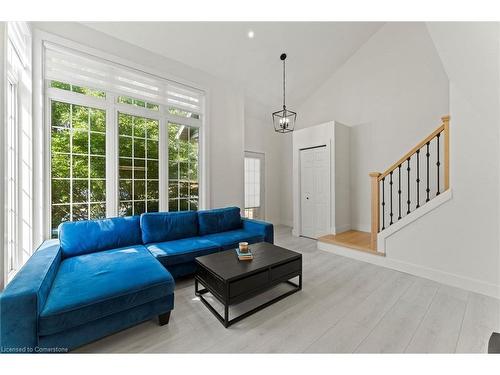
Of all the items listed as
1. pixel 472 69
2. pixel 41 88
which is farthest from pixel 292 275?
pixel 41 88

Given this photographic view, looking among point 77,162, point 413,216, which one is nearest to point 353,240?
point 413,216

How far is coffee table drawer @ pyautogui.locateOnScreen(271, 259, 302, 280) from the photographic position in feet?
7.19

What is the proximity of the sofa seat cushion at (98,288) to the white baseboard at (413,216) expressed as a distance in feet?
9.55

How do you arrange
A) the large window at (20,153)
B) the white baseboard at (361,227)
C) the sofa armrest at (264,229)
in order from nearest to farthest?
the large window at (20,153) → the sofa armrest at (264,229) → the white baseboard at (361,227)

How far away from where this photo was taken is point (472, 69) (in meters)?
1.88

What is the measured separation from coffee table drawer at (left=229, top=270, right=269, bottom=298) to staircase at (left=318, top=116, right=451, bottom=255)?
2030 millimetres

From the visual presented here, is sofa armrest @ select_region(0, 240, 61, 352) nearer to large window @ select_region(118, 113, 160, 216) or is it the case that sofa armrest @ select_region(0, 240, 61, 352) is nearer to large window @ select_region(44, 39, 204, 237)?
large window @ select_region(44, 39, 204, 237)

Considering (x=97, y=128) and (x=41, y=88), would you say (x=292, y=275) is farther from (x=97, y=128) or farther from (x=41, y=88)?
(x=41, y=88)

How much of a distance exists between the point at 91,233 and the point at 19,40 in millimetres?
2255

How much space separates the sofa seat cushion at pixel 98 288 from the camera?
4.60ft

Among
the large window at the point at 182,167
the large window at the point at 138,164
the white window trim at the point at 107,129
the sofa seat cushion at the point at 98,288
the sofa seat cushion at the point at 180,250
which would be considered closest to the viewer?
the sofa seat cushion at the point at 98,288

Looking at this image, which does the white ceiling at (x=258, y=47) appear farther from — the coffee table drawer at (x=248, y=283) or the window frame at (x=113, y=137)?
the coffee table drawer at (x=248, y=283)

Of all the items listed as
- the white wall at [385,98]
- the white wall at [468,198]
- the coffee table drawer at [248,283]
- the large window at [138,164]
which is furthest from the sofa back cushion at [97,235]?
the white wall at [385,98]

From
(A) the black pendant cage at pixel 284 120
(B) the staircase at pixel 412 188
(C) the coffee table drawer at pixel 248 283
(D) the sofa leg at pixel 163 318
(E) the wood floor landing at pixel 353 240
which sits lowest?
(D) the sofa leg at pixel 163 318
